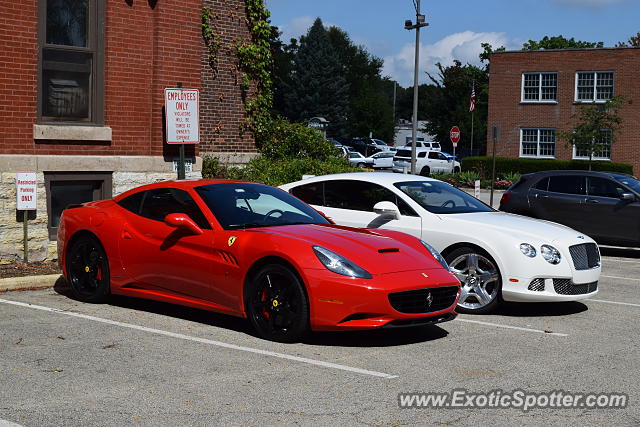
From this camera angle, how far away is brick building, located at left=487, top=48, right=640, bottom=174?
153 ft

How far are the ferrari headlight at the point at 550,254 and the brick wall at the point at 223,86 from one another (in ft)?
30.1

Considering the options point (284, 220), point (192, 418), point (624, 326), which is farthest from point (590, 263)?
point (192, 418)

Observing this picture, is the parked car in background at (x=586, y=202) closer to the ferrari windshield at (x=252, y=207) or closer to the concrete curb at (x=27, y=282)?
the ferrari windshield at (x=252, y=207)

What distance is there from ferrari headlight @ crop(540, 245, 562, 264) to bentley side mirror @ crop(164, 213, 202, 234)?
3671mm

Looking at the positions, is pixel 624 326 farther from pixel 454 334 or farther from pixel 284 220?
pixel 284 220

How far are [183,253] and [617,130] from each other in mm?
41166

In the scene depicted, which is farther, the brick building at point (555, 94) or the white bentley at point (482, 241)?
the brick building at point (555, 94)

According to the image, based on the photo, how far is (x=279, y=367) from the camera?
6.81 m

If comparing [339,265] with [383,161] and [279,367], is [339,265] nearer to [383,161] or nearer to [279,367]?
[279,367]

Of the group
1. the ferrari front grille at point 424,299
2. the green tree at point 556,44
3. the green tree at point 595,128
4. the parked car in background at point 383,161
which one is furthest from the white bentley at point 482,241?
the green tree at point 556,44

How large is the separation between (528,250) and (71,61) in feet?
25.7

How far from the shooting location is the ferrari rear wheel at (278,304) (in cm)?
755

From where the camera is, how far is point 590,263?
32.5 feet

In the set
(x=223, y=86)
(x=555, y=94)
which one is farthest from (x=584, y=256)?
(x=555, y=94)
